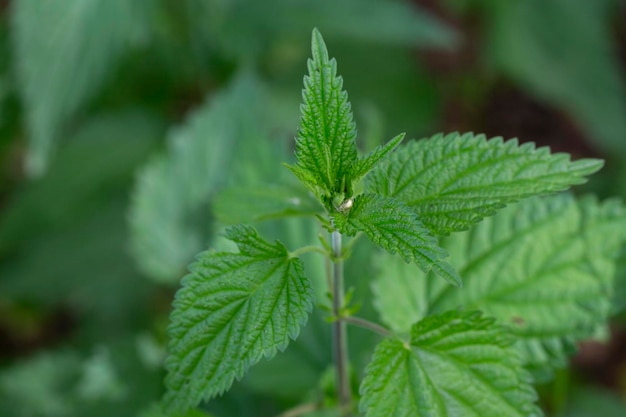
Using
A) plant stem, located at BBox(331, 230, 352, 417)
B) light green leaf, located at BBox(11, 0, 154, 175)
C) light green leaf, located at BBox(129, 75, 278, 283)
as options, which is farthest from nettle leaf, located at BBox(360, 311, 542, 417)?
light green leaf, located at BBox(11, 0, 154, 175)

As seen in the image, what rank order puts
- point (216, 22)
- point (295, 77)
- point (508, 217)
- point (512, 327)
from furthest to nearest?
point (295, 77) < point (216, 22) < point (508, 217) < point (512, 327)

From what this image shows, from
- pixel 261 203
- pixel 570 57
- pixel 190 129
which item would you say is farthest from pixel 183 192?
pixel 570 57

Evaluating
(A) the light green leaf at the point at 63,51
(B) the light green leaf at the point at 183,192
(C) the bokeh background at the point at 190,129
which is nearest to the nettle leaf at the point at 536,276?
(C) the bokeh background at the point at 190,129

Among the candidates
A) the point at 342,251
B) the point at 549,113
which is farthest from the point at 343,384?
the point at 549,113

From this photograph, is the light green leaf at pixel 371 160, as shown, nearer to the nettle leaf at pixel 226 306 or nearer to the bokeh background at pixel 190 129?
the nettle leaf at pixel 226 306

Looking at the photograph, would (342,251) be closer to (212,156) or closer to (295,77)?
(212,156)
